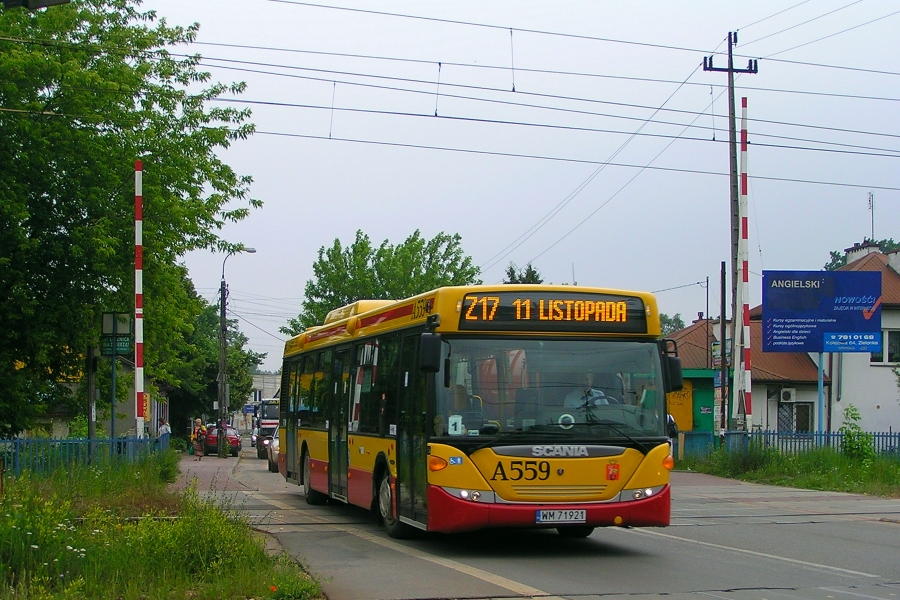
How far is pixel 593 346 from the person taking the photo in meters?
11.7

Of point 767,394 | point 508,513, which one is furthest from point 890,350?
point 508,513

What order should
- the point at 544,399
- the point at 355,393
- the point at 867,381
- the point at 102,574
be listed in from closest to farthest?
the point at 102,574
the point at 544,399
the point at 355,393
the point at 867,381

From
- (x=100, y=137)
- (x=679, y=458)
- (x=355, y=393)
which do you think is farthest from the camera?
(x=679, y=458)

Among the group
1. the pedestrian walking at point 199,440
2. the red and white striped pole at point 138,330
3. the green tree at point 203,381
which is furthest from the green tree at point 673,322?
the red and white striped pole at point 138,330

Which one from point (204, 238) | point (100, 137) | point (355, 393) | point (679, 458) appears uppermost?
point (100, 137)

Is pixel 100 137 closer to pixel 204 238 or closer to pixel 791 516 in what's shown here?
pixel 204 238

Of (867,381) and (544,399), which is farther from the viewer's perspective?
(867,381)

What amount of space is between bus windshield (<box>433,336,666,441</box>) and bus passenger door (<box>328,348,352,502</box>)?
438cm

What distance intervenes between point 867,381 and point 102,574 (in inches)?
1608

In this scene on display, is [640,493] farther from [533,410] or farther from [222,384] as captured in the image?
[222,384]

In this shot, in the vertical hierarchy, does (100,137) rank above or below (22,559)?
above

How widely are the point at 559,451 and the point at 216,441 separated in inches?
1463

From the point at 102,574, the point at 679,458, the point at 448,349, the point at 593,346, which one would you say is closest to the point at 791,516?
the point at 593,346

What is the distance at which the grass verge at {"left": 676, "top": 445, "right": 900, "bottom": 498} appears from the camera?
934 inches
